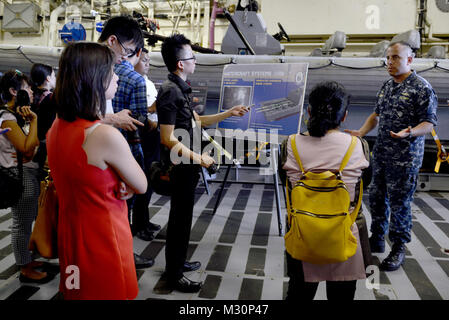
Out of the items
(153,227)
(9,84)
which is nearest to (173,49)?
(9,84)

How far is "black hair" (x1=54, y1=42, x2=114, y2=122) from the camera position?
88 centimetres

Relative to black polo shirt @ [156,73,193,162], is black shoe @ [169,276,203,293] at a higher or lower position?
lower

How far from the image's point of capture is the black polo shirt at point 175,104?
1559 mm

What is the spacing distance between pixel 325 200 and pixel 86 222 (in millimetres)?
734

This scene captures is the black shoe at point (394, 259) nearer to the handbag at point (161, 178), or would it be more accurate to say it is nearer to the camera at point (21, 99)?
the handbag at point (161, 178)

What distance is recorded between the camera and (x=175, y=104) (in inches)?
62.2

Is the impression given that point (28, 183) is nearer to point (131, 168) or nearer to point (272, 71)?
point (131, 168)

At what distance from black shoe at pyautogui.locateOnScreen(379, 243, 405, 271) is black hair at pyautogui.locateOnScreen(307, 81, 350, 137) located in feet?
4.15

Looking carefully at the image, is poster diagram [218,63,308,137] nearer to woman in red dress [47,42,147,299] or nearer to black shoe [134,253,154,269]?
black shoe [134,253,154,269]

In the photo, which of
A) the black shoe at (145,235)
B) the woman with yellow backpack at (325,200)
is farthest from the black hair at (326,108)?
the black shoe at (145,235)

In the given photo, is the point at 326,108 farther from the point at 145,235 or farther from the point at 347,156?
the point at 145,235

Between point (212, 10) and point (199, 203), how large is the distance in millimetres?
5211

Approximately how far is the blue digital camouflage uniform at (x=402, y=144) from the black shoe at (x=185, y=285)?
49.5 inches

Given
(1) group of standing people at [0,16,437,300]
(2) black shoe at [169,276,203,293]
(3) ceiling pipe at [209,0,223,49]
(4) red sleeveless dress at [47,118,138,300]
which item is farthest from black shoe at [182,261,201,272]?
(3) ceiling pipe at [209,0,223,49]
